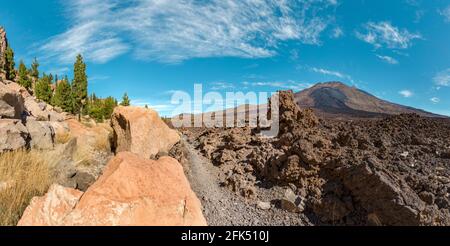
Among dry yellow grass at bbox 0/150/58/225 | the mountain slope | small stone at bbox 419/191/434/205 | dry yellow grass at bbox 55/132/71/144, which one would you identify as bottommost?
small stone at bbox 419/191/434/205

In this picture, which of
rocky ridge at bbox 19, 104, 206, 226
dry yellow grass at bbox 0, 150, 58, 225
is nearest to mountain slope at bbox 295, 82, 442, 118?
dry yellow grass at bbox 0, 150, 58, 225

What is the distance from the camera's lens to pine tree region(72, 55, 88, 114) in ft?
149

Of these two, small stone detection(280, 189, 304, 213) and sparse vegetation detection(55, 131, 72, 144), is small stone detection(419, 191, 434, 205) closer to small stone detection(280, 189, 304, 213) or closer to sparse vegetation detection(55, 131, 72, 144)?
small stone detection(280, 189, 304, 213)

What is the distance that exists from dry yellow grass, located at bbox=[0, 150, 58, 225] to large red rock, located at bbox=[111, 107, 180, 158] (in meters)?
4.23

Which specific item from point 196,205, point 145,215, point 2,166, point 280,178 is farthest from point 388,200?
point 2,166

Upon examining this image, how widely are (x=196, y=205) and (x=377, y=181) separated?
3616mm

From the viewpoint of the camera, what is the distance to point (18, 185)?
14.0 feet

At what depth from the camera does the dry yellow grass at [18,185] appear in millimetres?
3723

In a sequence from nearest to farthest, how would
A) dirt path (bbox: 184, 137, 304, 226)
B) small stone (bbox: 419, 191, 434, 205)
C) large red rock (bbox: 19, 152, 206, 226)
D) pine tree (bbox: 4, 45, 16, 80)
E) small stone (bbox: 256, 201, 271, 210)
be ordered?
large red rock (bbox: 19, 152, 206, 226), small stone (bbox: 419, 191, 434, 205), dirt path (bbox: 184, 137, 304, 226), small stone (bbox: 256, 201, 271, 210), pine tree (bbox: 4, 45, 16, 80)

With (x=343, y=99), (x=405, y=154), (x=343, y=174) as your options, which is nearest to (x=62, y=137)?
(x=343, y=174)

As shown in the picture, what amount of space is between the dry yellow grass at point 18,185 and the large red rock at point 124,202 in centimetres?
83

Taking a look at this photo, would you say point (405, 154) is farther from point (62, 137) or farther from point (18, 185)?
point (62, 137)

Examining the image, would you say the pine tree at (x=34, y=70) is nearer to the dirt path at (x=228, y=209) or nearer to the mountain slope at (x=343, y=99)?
the mountain slope at (x=343, y=99)
